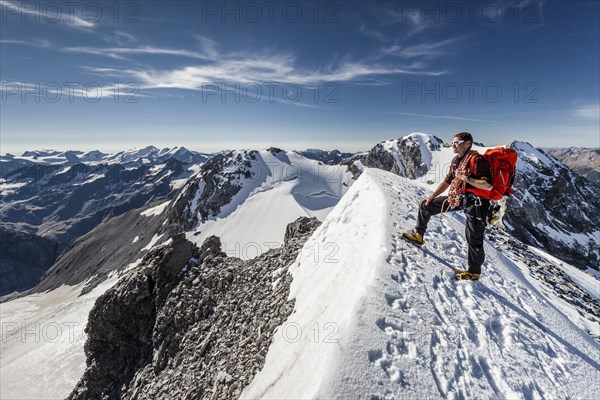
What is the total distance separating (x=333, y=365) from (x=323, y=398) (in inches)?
24.5

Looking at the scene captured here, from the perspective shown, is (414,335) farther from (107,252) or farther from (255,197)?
(107,252)

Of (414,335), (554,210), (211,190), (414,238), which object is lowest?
(554,210)

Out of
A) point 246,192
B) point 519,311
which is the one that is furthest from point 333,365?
point 246,192

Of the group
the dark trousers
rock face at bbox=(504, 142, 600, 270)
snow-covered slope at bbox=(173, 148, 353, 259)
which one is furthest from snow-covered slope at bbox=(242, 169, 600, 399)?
rock face at bbox=(504, 142, 600, 270)

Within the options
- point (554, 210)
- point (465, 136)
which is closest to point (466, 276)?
point (465, 136)

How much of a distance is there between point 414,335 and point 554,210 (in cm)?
13769

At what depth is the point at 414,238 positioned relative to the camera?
31.8ft

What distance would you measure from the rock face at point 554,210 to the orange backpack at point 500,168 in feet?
282

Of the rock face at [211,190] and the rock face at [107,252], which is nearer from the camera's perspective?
the rock face at [107,252]

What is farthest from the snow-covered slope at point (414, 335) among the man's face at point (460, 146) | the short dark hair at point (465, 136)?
the short dark hair at point (465, 136)

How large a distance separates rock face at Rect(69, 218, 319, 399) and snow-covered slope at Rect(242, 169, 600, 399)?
2100 millimetres

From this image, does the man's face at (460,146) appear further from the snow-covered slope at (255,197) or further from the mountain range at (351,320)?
the snow-covered slope at (255,197)

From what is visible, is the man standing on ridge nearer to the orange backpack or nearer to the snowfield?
the orange backpack

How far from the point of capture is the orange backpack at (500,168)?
25.4 ft
